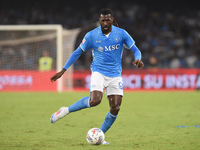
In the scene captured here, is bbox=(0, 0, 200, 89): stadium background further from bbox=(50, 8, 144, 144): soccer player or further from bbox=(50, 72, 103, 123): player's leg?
bbox=(50, 72, 103, 123): player's leg

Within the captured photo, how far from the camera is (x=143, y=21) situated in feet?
78.4

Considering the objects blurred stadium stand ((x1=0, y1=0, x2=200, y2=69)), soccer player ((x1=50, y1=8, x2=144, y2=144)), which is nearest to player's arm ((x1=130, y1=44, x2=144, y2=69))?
soccer player ((x1=50, y1=8, x2=144, y2=144))

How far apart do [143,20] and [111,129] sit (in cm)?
1762

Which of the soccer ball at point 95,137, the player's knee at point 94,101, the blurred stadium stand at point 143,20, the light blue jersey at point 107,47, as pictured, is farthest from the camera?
the blurred stadium stand at point 143,20

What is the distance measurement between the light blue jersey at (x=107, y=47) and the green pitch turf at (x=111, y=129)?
1.23 m

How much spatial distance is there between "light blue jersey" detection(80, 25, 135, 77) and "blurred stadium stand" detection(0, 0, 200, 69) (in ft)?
45.8

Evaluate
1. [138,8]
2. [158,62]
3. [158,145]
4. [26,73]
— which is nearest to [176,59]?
[158,62]

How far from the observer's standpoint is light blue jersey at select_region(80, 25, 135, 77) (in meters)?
5.84

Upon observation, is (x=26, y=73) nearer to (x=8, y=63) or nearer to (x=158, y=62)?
(x=8, y=63)

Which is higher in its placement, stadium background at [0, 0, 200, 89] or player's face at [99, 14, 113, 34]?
stadium background at [0, 0, 200, 89]

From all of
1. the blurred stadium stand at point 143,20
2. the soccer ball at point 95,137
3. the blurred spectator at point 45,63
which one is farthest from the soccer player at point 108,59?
the blurred stadium stand at point 143,20

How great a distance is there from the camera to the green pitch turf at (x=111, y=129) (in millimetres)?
5570

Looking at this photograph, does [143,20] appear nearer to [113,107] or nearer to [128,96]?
[128,96]

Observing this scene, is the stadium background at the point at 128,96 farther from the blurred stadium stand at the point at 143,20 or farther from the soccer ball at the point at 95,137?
the soccer ball at the point at 95,137
